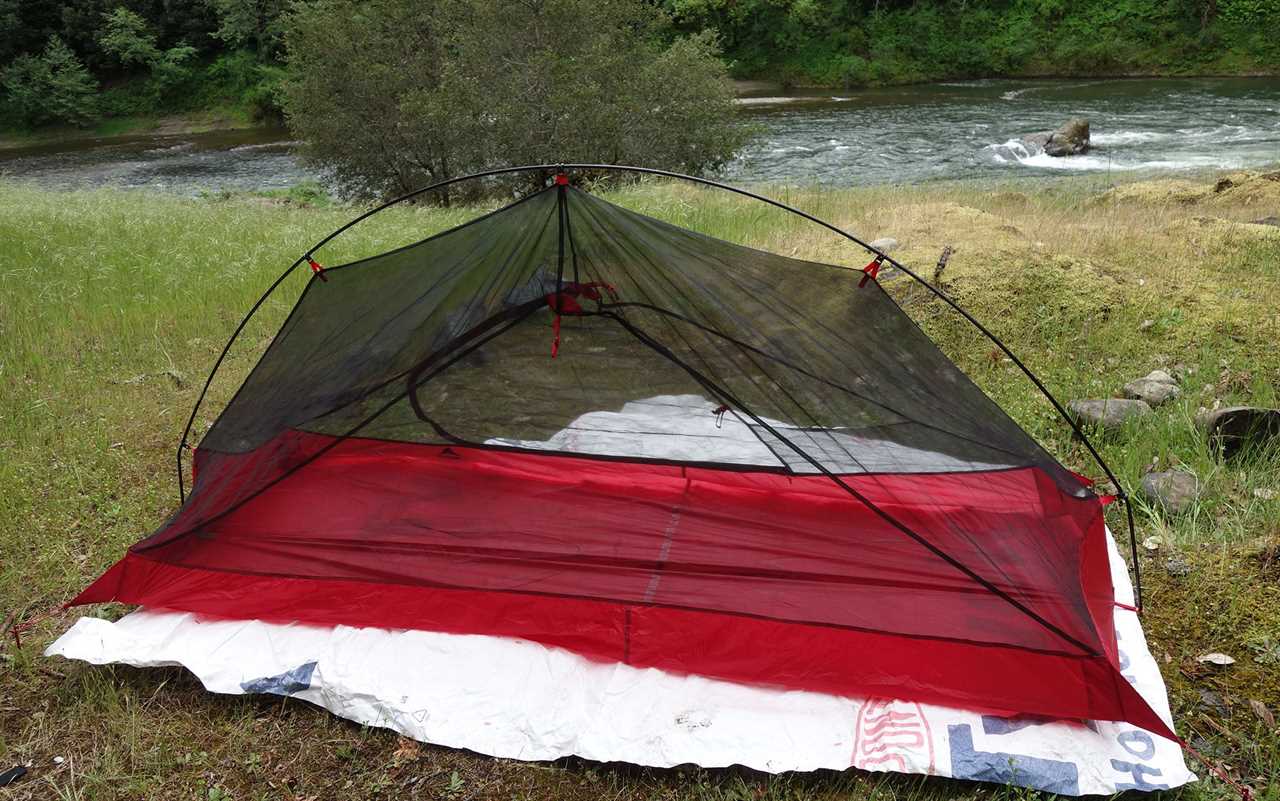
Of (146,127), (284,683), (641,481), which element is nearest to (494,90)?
(641,481)

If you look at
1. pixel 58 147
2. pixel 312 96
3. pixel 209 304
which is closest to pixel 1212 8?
pixel 312 96

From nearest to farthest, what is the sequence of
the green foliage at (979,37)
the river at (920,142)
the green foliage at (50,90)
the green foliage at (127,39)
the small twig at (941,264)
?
the small twig at (941,264) < the river at (920,142) < the green foliage at (979,37) < the green foliage at (50,90) < the green foliage at (127,39)

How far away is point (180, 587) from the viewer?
281cm

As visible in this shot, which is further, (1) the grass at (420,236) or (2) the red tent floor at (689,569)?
(2) the red tent floor at (689,569)

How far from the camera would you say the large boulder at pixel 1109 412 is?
12.2 ft

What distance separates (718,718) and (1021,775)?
76 cm

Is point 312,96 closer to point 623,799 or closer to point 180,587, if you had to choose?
point 180,587

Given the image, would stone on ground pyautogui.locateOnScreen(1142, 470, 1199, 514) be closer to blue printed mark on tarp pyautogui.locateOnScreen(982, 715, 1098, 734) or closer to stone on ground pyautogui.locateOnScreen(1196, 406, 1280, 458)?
stone on ground pyautogui.locateOnScreen(1196, 406, 1280, 458)

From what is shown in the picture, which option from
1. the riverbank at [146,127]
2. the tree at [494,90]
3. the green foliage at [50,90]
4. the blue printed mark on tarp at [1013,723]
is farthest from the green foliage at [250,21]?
the blue printed mark on tarp at [1013,723]

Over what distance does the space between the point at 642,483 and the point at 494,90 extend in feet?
40.5

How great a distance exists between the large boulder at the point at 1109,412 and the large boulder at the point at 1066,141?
15.1 meters

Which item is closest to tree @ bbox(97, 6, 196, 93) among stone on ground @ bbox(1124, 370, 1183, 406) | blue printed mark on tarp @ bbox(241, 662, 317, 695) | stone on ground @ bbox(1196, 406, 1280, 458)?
blue printed mark on tarp @ bbox(241, 662, 317, 695)

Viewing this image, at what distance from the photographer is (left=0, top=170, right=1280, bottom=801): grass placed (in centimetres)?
225

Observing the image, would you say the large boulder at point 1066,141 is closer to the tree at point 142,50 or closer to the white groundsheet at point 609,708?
the white groundsheet at point 609,708
